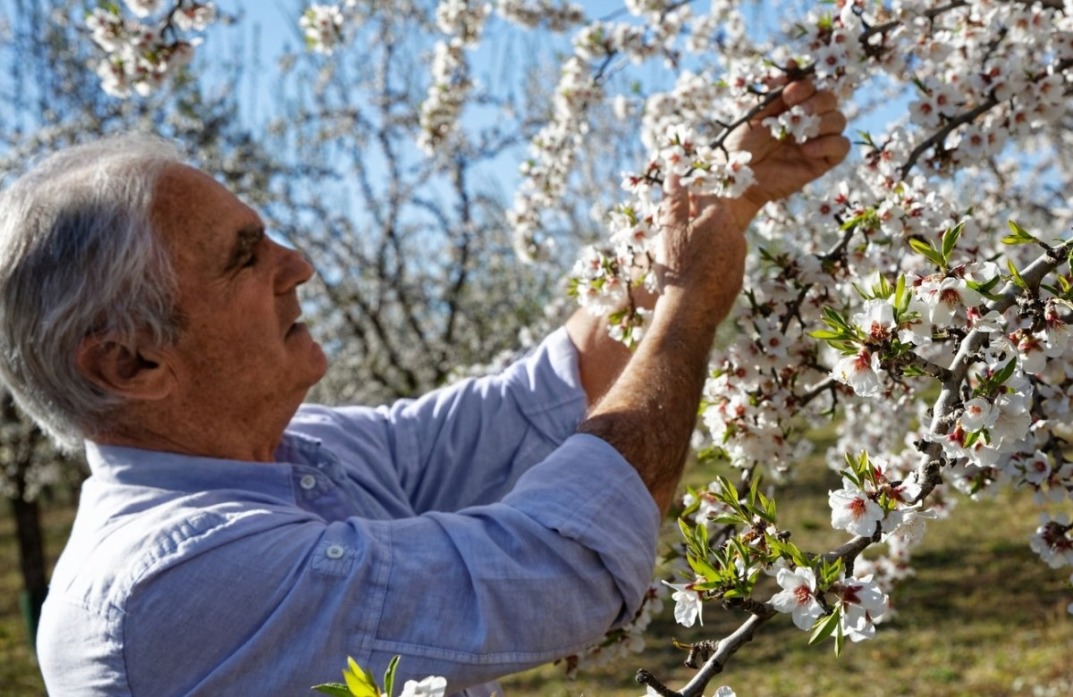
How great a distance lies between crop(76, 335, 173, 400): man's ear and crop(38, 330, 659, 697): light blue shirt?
0.19 meters

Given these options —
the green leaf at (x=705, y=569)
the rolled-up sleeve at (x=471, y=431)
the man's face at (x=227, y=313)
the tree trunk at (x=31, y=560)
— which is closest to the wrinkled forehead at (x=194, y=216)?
the man's face at (x=227, y=313)

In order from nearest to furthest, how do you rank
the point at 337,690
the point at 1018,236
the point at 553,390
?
the point at 337,690
the point at 1018,236
the point at 553,390

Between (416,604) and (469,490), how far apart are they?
2.31ft

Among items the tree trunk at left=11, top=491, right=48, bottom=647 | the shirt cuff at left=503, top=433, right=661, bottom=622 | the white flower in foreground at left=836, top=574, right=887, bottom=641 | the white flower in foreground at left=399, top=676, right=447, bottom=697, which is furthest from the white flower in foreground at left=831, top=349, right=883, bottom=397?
the tree trunk at left=11, top=491, right=48, bottom=647

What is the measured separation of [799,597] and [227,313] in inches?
45.3

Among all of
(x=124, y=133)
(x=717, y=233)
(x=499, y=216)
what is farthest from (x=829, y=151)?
(x=499, y=216)

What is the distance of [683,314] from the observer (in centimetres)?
184

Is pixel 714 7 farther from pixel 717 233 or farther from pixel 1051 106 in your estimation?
pixel 717 233

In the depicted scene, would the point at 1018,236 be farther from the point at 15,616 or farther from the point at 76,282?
the point at 15,616

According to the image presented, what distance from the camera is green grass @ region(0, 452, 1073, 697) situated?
201 inches

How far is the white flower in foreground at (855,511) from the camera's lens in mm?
1227

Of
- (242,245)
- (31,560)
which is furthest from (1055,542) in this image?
(31,560)

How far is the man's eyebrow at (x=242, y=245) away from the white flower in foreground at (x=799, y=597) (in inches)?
46.3

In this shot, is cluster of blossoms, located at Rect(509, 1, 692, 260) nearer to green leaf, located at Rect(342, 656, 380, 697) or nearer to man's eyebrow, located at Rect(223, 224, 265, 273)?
man's eyebrow, located at Rect(223, 224, 265, 273)
